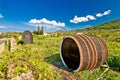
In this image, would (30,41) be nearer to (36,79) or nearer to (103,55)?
(103,55)

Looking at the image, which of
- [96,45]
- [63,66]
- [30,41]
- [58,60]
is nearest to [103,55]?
[96,45]

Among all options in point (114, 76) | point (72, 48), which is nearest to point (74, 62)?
point (72, 48)

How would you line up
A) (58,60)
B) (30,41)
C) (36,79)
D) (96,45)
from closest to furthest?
(36,79), (96,45), (58,60), (30,41)

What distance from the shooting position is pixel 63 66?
9.02 metres

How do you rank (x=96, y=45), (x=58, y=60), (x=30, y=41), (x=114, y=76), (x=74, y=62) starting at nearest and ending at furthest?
(x=114, y=76) < (x=96, y=45) < (x=74, y=62) < (x=58, y=60) < (x=30, y=41)

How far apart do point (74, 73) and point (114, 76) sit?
5.19ft

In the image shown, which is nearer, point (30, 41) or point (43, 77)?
point (43, 77)

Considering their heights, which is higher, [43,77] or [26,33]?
[26,33]

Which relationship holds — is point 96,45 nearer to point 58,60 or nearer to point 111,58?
point 111,58

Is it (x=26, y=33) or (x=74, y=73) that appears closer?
(x=74, y=73)

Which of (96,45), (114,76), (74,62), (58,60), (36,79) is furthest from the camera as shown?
(58,60)

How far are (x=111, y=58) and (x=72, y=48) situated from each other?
1.98 m

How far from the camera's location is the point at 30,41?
2145 centimetres

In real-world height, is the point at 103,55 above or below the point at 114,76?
above
